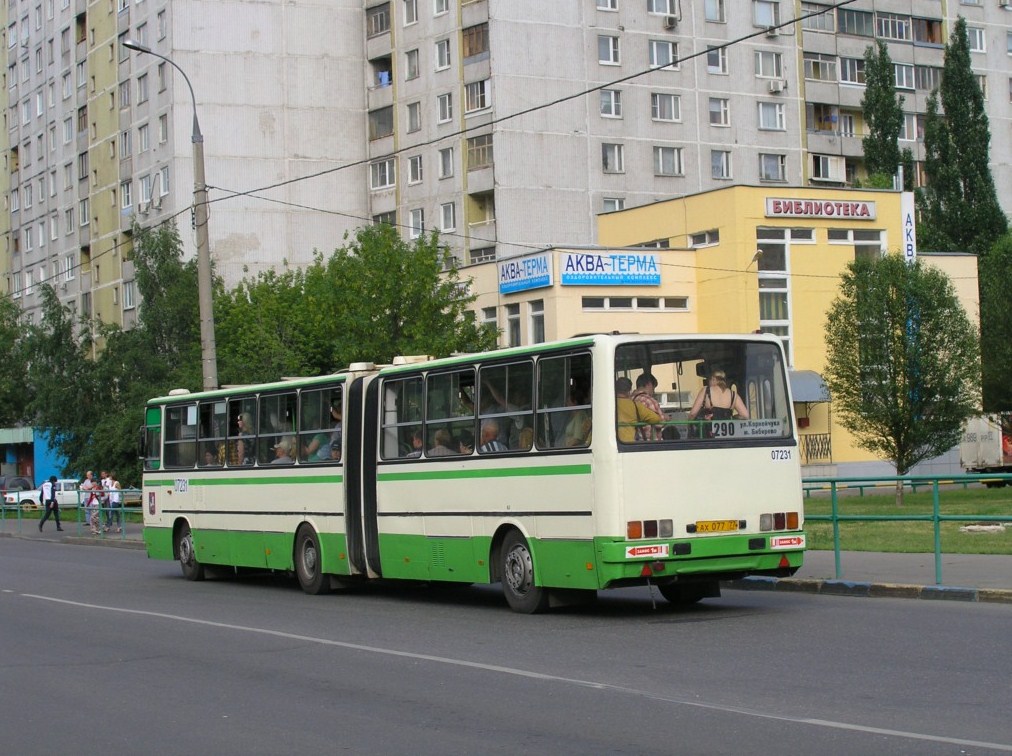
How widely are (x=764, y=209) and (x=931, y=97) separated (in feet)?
78.1

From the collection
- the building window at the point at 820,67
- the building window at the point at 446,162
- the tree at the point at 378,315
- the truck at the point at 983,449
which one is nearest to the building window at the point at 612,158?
the building window at the point at 446,162

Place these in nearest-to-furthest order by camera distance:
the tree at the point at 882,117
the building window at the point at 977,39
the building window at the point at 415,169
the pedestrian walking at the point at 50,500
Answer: the pedestrian walking at the point at 50,500, the building window at the point at 415,169, the tree at the point at 882,117, the building window at the point at 977,39

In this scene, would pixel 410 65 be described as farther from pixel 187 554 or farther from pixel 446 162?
pixel 187 554

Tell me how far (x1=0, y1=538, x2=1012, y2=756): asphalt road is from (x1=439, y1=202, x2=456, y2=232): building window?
5009 centimetres

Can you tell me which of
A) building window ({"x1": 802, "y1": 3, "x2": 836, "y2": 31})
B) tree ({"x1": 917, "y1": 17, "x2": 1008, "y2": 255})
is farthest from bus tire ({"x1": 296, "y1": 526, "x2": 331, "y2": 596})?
building window ({"x1": 802, "y1": 3, "x2": 836, "y2": 31})

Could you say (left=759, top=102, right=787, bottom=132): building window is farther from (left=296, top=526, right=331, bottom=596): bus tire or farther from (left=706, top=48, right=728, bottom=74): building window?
(left=296, top=526, right=331, bottom=596): bus tire

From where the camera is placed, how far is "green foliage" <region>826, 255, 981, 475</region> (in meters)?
38.8

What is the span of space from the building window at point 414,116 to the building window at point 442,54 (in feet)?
7.07

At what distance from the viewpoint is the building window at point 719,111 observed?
230 ft

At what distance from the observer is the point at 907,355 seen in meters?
38.8

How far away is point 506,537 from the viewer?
53.0ft

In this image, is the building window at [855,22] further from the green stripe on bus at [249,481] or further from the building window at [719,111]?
the green stripe on bus at [249,481]

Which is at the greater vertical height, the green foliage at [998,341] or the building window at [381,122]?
the building window at [381,122]

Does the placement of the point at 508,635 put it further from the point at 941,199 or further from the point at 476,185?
the point at 941,199
